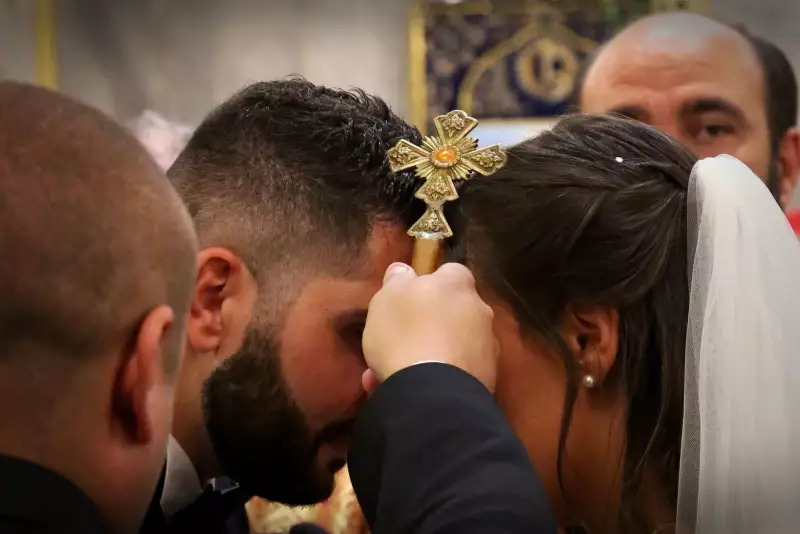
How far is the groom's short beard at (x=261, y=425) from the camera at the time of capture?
3.49 feet

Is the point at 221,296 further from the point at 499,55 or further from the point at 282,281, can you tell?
the point at 499,55

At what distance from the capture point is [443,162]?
0.99 metres

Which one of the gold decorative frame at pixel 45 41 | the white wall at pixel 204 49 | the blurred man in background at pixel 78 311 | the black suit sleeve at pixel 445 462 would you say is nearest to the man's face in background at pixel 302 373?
the black suit sleeve at pixel 445 462

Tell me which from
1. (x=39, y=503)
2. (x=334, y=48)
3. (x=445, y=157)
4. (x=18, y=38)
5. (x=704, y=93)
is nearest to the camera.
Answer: (x=39, y=503)

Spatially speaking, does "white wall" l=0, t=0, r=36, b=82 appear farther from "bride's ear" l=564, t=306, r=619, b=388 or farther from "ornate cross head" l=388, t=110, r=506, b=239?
"bride's ear" l=564, t=306, r=619, b=388

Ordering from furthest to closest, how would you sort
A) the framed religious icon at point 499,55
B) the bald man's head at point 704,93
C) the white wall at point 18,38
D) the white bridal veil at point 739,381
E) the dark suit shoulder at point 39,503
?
the framed religious icon at point 499,55
the white wall at point 18,38
the bald man's head at point 704,93
the white bridal veil at point 739,381
the dark suit shoulder at point 39,503

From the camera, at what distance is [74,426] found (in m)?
0.65

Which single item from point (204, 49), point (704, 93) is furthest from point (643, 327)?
point (204, 49)

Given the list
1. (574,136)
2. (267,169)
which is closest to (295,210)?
(267,169)

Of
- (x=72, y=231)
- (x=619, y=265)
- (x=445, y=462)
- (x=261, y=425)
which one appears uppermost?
(x=72, y=231)

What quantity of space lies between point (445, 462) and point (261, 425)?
392 mm

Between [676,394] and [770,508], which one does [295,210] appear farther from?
[770,508]

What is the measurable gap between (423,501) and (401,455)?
49 millimetres

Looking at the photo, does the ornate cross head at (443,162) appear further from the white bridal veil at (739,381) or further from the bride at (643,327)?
the white bridal veil at (739,381)
